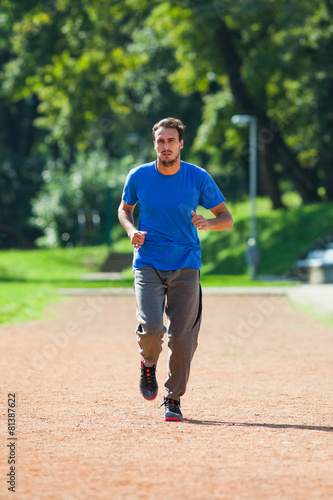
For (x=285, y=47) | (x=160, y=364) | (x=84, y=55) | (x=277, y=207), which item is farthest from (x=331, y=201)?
(x=160, y=364)

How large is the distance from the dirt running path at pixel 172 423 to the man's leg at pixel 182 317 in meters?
0.35

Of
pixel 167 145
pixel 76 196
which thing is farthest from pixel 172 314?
pixel 76 196

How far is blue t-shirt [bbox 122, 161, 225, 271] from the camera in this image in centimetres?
618

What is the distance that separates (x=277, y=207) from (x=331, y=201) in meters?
2.22

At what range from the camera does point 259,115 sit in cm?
3244

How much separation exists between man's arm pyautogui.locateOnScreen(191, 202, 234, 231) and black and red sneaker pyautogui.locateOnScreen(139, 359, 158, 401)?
104 centimetres

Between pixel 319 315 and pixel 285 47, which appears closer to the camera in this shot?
pixel 319 315

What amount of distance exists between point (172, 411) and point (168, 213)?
4.33 feet

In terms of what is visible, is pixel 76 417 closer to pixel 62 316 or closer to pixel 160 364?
pixel 160 364

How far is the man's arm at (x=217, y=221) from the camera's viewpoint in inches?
238

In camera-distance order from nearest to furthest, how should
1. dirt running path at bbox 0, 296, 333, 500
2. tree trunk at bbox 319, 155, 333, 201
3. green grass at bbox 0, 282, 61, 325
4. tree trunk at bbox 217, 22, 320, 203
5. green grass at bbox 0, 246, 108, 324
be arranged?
dirt running path at bbox 0, 296, 333, 500 → green grass at bbox 0, 282, 61, 325 → green grass at bbox 0, 246, 108, 324 → tree trunk at bbox 217, 22, 320, 203 → tree trunk at bbox 319, 155, 333, 201

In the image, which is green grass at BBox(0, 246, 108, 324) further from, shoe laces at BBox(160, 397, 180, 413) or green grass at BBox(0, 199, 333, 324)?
shoe laces at BBox(160, 397, 180, 413)

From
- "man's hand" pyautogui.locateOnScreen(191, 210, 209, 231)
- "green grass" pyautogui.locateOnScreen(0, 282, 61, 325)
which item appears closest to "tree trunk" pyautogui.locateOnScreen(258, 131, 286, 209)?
"green grass" pyautogui.locateOnScreen(0, 282, 61, 325)

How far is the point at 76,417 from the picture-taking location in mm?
6383
